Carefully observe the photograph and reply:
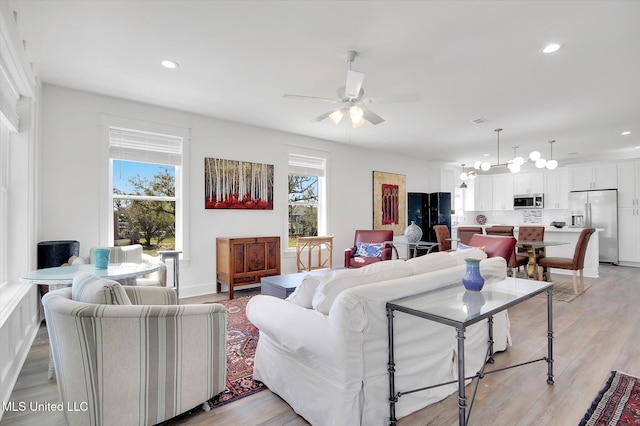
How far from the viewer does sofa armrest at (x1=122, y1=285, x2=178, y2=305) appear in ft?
7.54

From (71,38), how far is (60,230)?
2.13 m

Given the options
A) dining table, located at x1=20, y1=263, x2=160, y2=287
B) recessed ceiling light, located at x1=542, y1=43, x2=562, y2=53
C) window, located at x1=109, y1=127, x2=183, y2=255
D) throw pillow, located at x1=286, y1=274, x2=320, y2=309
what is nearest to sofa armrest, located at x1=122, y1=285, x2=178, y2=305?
dining table, located at x1=20, y1=263, x2=160, y2=287

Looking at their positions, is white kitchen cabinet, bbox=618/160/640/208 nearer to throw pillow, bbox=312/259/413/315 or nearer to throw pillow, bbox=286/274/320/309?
throw pillow, bbox=312/259/413/315

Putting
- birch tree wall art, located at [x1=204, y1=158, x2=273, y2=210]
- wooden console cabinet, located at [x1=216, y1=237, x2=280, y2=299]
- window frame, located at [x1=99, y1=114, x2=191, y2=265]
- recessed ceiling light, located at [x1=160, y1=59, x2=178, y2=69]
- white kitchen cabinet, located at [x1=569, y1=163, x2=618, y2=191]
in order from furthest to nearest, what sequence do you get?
white kitchen cabinet, located at [x1=569, y1=163, x2=618, y2=191] → birch tree wall art, located at [x1=204, y1=158, x2=273, y2=210] → wooden console cabinet, located at [x1=216, y1=237, x2=280, y2=299] → window frame, located at [x1=99, y1=114, x2=191, y2=265] → recessed ceiling light, located at [x1=160, y1=59, x2=178, y2=69]

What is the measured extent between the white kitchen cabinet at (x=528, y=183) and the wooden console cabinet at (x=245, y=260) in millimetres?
7276

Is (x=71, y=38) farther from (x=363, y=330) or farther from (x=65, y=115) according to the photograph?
(x=363, y=330)

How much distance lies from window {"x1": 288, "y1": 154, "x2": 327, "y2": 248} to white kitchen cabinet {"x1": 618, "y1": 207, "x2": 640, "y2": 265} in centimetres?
667

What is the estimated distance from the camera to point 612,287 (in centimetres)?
521

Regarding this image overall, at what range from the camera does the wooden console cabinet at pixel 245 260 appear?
14.9 feet

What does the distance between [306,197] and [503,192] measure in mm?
6243

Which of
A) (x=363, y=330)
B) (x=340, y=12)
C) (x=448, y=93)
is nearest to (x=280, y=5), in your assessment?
(x=340, y=12)

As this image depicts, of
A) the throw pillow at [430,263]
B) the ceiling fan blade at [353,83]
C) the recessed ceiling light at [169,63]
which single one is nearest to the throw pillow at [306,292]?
the throw pillow at [430,263]

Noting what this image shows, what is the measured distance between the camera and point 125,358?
5.54ft

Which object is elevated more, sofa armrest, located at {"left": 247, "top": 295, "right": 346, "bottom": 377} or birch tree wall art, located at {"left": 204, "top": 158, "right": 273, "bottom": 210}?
birch tree wall art, located at {"left": 204, "top": 158, "right": 273, "bottom": 210}
